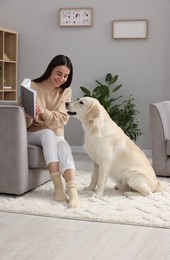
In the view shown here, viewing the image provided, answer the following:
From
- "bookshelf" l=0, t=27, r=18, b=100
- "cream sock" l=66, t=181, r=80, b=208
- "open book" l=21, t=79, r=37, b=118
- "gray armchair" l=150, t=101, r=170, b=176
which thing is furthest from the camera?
"bookshelf" l=0, t=27, r=18, b=100

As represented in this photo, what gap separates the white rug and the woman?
168 mm

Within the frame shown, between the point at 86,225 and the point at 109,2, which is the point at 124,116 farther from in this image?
the point at 86,225

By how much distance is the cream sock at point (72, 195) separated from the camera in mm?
3396

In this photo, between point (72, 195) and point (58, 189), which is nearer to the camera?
point (72, 195)

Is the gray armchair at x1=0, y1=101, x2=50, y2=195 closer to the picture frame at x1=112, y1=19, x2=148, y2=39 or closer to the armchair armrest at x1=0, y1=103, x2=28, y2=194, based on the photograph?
the armchair armrest at x1=0, y1=103, x2=28, y2=194

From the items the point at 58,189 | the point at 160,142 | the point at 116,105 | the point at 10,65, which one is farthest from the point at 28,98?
the point at 10,65

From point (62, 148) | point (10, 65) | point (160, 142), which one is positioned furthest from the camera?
point (10, 65)

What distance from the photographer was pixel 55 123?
3.91m

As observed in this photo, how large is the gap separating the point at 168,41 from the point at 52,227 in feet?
12.7

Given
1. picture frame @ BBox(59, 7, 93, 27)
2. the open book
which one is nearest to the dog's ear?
the open book

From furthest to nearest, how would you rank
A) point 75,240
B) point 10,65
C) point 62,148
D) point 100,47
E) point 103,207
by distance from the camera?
point 10,65
point 100,47
point 62,148
point 103,207
point 75,240

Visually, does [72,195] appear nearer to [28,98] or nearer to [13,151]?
[13,151]

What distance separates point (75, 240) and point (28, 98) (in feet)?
4.31

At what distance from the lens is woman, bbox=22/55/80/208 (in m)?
3.63
